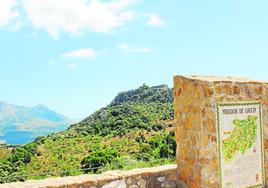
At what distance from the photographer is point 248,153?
5.91 meters

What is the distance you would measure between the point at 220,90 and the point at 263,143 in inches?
53.8

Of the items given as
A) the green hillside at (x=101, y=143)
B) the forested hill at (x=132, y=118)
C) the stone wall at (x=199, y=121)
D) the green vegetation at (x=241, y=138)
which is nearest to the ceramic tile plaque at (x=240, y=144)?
the green vegetation at (x=241, y=138)

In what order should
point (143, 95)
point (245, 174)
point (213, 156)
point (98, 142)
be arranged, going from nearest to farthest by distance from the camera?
point (213, 156) → point (245, 174) → point (98, 142) → point (143, 95)

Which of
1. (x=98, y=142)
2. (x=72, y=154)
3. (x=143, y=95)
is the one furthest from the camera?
(x=143, y=95)

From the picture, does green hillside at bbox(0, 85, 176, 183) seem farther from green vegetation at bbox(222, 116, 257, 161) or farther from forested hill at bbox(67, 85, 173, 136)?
green vegetation at bbox(222, 116, 257, 161)

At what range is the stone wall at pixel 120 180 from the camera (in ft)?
15.7

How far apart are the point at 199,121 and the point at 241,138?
0.89m

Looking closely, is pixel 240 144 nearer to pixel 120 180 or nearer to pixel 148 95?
pixel 120 180

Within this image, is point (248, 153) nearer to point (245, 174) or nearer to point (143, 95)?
point (245, 174)

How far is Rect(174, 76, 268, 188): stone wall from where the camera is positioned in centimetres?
537

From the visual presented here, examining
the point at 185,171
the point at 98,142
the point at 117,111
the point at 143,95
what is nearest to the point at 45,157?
the point at 98,142

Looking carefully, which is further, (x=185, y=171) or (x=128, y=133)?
(x=128, y=133)

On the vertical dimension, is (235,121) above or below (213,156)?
above

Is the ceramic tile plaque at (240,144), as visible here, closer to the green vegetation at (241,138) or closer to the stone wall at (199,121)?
the green vegetation at (241,138)
